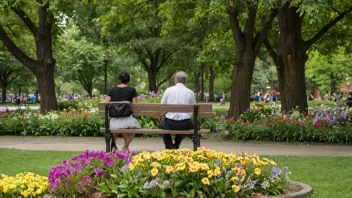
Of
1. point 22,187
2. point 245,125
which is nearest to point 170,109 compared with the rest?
point 22,187

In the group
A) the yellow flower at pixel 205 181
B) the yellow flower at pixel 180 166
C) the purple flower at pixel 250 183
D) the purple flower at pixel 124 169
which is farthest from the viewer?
the purple flower at pixel 124 169

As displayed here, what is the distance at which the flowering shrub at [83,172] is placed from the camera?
6.15 m

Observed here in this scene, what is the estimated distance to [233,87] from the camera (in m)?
18.9

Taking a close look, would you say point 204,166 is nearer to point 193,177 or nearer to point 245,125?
point 193,177

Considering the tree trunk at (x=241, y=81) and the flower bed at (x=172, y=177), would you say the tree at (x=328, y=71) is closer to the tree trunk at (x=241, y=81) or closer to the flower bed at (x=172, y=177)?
the tree trunk at (x=241, y=81)

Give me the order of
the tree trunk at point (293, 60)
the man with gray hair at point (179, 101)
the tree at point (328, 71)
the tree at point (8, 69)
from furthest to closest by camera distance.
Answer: the tree at point (328, 71) → the tree at point (8, 69) → the tree trunk at point (293, 60) → the man with gray hair at point (179, 101)

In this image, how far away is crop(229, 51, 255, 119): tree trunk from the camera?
18719 mm

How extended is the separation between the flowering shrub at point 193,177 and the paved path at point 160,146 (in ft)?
17.7

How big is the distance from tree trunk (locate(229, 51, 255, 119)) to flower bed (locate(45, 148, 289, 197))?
12.2 metres

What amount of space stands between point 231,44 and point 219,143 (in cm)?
1668

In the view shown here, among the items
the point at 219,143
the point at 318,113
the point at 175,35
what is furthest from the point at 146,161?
the point at 175,35

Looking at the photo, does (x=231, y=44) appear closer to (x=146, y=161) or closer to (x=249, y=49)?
(x=249, y=49)

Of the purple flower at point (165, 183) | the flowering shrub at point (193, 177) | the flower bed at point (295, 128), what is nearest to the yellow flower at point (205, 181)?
the flowering shrub at point (193, 177)

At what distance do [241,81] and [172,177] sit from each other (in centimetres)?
1298
